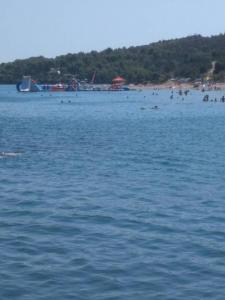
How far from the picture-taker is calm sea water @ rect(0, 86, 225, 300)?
14.9 metres

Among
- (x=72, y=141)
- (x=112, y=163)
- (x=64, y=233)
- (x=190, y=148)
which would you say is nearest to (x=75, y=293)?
(x=64, y=233)

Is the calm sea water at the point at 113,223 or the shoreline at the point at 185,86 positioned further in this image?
the shoreline at the point at 185,86

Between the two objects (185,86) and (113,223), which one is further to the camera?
(185,86)

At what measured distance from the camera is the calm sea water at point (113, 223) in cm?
1493

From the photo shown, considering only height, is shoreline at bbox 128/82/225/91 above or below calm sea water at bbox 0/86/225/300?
above

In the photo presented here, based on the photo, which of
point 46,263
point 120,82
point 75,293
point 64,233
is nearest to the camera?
point 75,293

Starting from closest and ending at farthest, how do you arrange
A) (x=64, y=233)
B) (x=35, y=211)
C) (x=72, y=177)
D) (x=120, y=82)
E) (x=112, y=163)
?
(x=64, y=233)
(x=35, y=211)
(x=72, y=177)
(x=112, y=163)
(x=120, y=82)

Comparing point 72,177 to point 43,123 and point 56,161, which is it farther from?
point 43,123

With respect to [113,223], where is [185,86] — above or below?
above

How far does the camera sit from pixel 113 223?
2027cm

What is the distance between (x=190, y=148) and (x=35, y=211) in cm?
2251

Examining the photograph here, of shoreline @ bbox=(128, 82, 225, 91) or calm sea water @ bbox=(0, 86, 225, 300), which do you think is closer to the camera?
calm sea water @ bbox=(0, 86, 225, 300)

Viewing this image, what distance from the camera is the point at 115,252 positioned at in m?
17.1

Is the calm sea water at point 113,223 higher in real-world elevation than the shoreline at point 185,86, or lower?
lower
